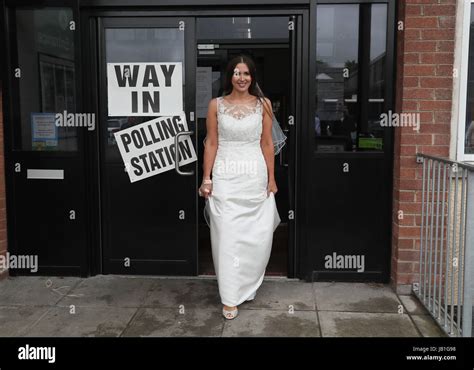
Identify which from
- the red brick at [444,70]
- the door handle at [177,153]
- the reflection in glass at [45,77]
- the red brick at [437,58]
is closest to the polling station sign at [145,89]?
the door handle at [177,153]

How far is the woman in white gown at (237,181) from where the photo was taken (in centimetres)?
359

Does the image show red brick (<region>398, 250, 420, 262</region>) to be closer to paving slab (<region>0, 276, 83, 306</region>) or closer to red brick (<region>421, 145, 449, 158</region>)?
red brick (<region>421, 145, 449, 158</region>)

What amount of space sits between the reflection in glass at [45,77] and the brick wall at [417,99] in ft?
8.84

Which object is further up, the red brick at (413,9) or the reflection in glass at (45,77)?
the red brick at (413,9)

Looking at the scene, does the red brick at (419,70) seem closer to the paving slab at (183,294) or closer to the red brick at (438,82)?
the red brick at (438,82)

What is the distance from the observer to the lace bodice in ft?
11.7

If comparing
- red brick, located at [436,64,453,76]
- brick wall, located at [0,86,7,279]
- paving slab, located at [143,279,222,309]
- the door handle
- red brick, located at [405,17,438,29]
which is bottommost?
paving slab, located at [143,279,222,309]

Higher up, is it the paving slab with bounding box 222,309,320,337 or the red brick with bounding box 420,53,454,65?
the red brick with bounding box 420,53,454,65

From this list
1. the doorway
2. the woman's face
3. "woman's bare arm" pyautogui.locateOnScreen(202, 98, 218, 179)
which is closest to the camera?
the woman's face

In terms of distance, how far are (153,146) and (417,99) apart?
2.18 meters

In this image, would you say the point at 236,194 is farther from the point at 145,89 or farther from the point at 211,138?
the point at 145,89

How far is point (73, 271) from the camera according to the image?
4398mm

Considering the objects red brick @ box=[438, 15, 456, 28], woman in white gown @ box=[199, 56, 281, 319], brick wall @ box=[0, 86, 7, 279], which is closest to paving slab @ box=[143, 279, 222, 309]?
woman in white gown @ box=[199, 56, 281, 319]

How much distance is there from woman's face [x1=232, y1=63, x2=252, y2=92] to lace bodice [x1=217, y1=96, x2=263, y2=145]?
0.14 m
